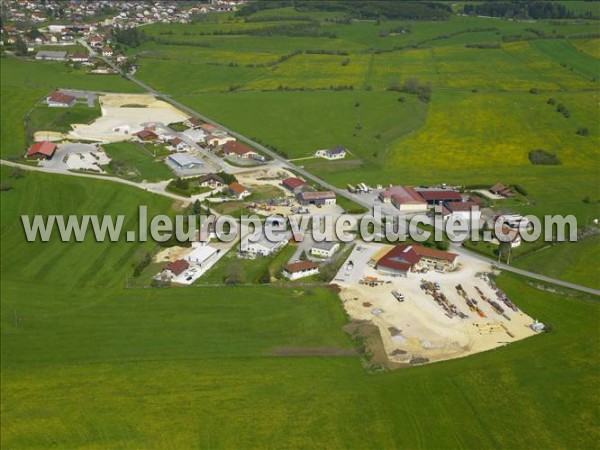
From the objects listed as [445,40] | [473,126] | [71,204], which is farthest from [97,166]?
[445,40]

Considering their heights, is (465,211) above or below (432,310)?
above

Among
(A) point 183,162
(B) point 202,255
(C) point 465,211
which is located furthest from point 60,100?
(C) point 465,211

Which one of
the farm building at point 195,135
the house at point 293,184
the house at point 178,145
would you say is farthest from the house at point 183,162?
the house at point 293,184

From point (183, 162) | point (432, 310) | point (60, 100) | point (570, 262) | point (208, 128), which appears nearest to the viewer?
point (432, 310)

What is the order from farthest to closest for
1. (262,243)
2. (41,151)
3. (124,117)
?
(124,117)
(41,151)
(262,243)

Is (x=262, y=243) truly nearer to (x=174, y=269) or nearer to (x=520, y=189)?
(x=174, y=269)
